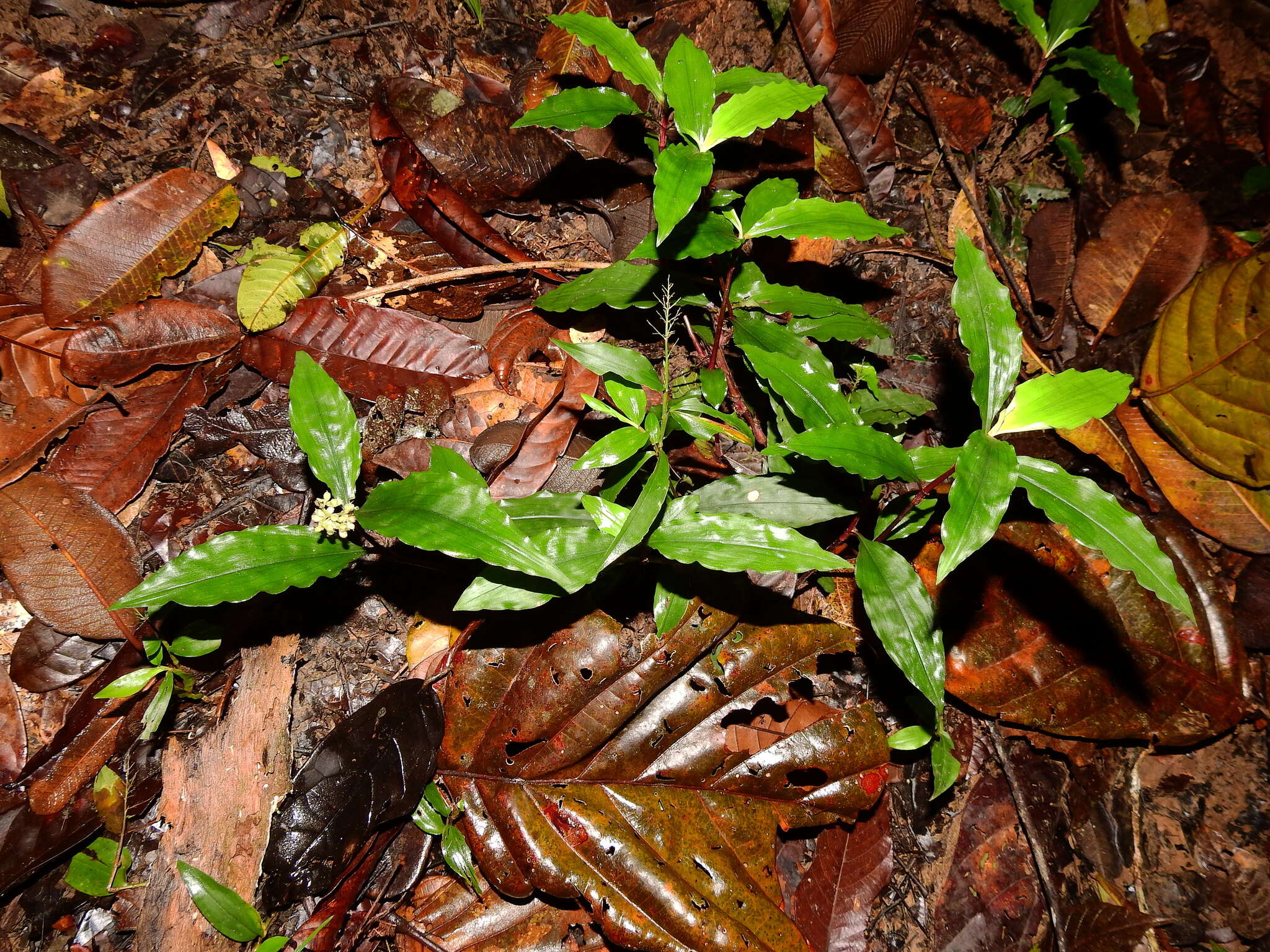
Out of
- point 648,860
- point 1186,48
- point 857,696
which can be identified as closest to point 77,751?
point 648,860

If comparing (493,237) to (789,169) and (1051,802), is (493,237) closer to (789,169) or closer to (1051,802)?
(789,169)

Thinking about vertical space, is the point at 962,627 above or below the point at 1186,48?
below

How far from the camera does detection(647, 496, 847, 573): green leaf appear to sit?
1.84m

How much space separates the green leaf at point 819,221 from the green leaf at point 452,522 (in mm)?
1373

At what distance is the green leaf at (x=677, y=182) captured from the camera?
1.74m

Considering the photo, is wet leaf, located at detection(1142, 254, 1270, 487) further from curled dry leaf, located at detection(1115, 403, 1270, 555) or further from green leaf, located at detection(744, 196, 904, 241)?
green leaf, located at detection(744, 196, 904, 241)

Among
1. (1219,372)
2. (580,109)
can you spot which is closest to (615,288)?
(580,109)

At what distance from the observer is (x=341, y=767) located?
6.95ft

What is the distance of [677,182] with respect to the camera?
5.87 ft

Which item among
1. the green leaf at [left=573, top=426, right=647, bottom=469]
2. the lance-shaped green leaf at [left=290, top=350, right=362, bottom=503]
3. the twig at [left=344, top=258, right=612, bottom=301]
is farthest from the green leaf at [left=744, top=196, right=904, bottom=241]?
the lance-shaped green leaf at [left=290, top=350, right=362, bottom=503]

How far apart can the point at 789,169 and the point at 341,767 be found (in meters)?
3.14

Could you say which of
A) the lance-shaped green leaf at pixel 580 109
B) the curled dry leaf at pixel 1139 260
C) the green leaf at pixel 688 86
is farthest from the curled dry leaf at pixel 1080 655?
the lance-shaped green leaf at pixel 580 109

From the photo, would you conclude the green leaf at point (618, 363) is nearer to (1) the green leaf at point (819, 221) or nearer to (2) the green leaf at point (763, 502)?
(2) the green leaf at point (763, 502)

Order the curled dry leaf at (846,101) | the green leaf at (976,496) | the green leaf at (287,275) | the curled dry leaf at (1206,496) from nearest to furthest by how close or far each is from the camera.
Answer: the green leaf at (976,496), the green leaf at (287,275), the curled dry leaf at (1206,496), the curled dry leaf at (846,101)
